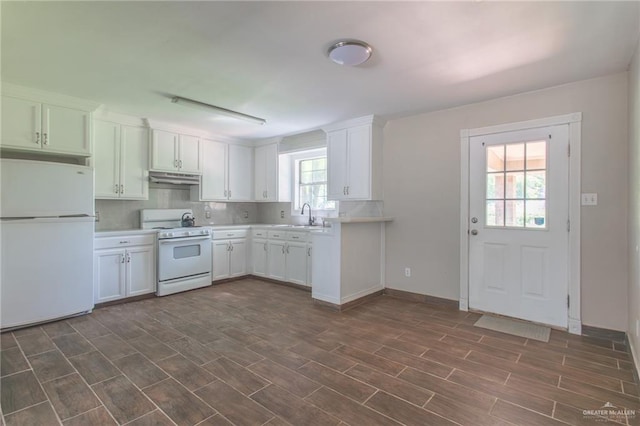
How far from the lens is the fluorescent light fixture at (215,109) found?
350 cm

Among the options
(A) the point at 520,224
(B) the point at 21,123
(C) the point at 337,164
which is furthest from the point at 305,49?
(B) the point at 21,123

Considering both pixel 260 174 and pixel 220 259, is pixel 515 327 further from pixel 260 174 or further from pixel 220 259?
pixel 260 174

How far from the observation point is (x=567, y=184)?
307 centimetres

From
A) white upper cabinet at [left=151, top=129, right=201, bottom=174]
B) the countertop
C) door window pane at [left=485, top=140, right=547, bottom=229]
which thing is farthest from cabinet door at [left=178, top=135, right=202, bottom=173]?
door window pane at [left=485, top=140, right=547, bottom=229]

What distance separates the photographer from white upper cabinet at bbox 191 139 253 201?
5.14m

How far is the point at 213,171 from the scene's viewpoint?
17.2ft

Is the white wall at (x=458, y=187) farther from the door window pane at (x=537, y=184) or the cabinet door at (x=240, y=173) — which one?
the cabinet door at (x=240, y=173)

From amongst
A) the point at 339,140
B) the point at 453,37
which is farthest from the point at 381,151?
the point at 453,37

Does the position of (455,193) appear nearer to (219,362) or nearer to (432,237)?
(432,237)

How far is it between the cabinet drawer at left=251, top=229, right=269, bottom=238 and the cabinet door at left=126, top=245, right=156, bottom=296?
1585 mm

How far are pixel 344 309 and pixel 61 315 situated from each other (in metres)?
3.01

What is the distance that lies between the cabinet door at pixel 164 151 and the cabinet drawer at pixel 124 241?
0.98 meters

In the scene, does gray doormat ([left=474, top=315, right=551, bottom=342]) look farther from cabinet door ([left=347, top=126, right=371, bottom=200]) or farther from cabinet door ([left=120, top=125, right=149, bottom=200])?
cabinet door ([left=120, top=125, right=149, bottom=200])

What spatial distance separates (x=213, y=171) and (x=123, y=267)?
1.98 metres
